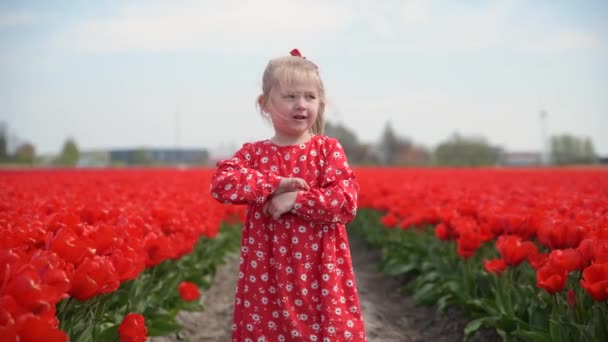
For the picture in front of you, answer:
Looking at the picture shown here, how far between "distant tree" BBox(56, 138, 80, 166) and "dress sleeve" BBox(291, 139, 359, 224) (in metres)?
61.9

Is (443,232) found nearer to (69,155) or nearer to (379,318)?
(379,318)

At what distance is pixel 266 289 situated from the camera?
247 centimetres

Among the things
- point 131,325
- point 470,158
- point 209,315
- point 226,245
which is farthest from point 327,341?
point 470,158

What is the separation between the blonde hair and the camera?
7.98ft

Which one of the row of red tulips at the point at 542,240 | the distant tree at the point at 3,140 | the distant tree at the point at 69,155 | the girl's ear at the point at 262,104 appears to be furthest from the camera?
the distant tree at the point at 69,155

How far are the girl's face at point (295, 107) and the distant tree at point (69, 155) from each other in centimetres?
6177

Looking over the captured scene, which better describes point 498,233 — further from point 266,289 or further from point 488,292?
point 266,289

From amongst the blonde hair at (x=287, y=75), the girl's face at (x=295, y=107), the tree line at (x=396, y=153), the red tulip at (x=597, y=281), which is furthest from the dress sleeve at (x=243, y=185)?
the tree line at (x=396, y=153)

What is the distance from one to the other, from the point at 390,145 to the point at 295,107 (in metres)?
75.1

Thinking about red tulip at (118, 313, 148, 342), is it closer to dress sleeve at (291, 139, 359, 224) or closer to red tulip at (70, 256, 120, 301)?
red tulip at (70, 256, 120, 301)

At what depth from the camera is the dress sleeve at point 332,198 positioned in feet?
7.62

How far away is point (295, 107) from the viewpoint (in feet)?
7.95

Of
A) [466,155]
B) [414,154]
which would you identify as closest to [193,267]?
[466,155]

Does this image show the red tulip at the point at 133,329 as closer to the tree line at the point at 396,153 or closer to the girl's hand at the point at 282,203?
the girl's hand at the point at 282,203
